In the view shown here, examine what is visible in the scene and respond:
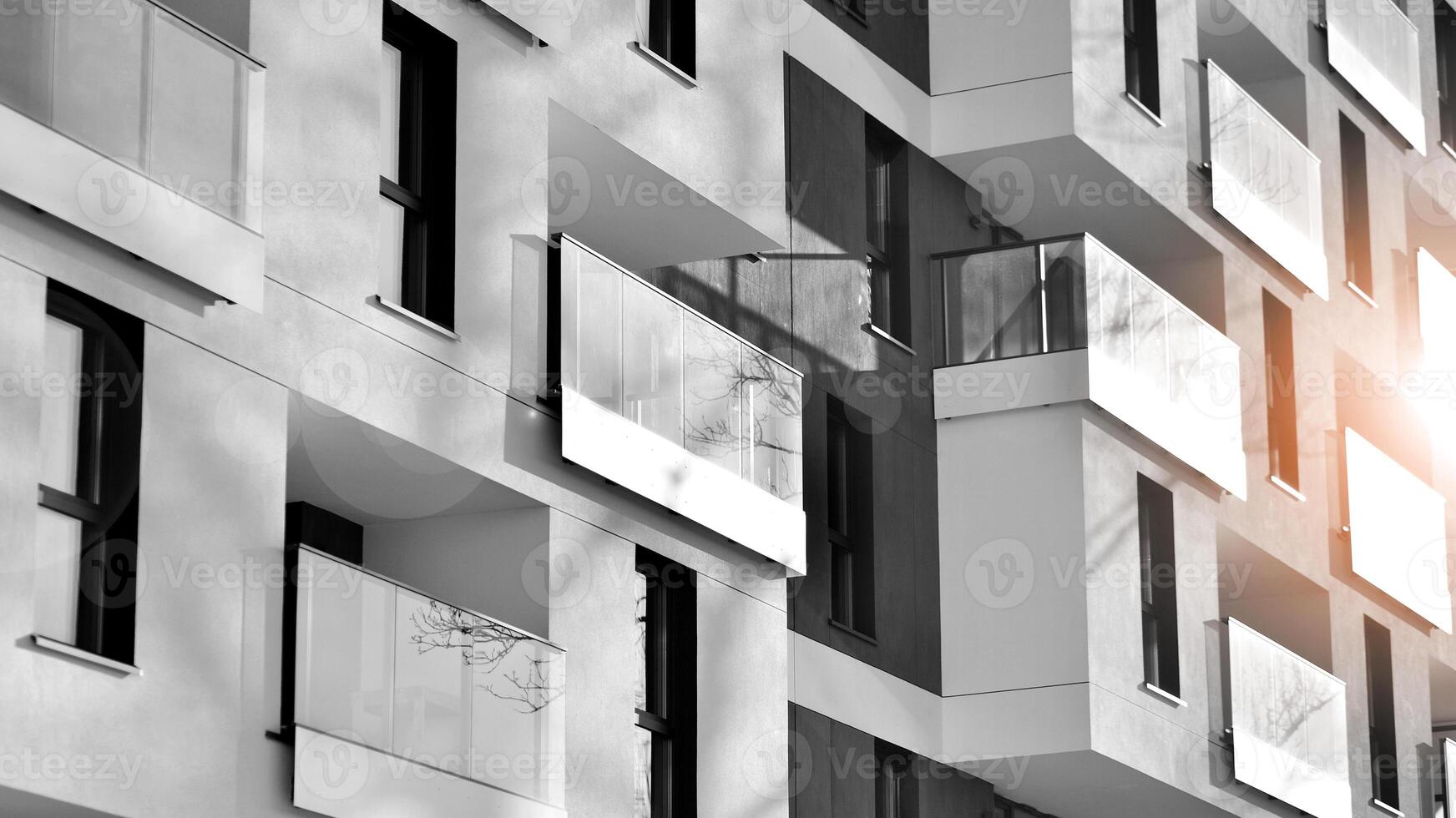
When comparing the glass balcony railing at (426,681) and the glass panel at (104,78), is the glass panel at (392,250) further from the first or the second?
the glass panel at (104,78)

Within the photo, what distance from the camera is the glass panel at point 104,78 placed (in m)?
13.8

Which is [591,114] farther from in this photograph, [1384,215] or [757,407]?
[1384,215]

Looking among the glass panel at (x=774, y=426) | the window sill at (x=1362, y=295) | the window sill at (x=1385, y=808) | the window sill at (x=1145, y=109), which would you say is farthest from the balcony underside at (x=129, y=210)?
the window sill at (x=1362, y=295)

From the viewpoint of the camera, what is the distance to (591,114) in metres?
19.1

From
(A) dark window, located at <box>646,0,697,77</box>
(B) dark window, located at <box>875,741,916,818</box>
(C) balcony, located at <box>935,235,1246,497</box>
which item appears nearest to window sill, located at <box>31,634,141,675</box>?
(A) dark window, located at <box>646,0,697,77</box>

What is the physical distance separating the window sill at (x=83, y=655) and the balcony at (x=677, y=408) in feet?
16.4

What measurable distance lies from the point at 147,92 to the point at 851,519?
1083 cm

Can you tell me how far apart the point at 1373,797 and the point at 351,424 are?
18.5m

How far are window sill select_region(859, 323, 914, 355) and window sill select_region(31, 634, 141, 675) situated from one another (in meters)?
11.8

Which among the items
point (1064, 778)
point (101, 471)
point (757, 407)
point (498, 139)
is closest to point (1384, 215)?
point (1064, 778)

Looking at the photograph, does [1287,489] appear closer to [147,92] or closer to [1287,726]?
[1287,726]

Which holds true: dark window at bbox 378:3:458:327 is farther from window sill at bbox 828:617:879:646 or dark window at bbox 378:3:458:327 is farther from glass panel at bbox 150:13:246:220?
window sill at bbox 828:617:879:646

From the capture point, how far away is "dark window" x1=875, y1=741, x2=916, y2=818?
76.4ft

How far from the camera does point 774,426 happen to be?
68.5 ft
